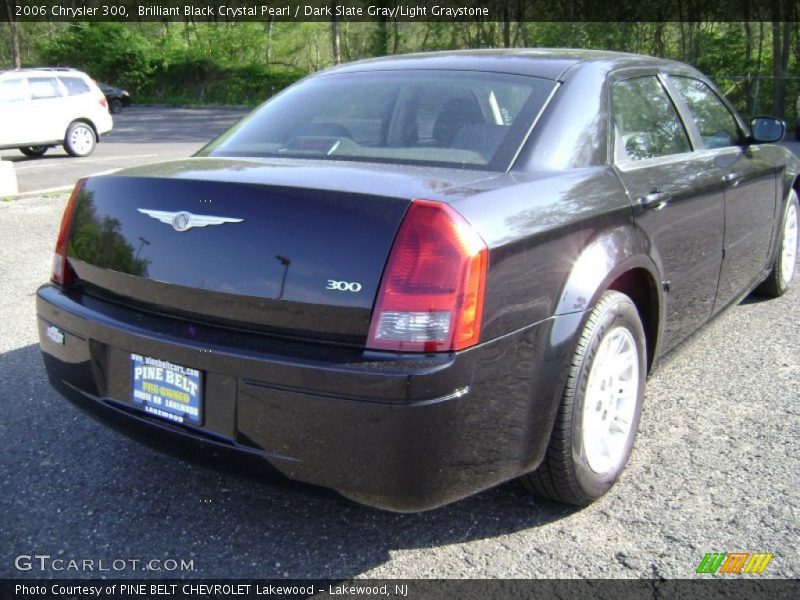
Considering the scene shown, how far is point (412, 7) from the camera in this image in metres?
37.3

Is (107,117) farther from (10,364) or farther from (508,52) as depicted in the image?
(508,52)

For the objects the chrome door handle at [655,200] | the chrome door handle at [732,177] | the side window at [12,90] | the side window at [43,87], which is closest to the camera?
the chrome door handle at [655,200]

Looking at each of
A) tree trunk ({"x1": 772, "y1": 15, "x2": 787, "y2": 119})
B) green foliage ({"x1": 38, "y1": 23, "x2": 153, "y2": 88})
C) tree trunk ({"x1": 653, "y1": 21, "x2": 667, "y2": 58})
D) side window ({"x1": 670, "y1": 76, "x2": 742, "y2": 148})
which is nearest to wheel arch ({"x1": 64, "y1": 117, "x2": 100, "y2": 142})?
side window ({"x1": 670, "y1": 76, "x2": 742, "y2": 148})

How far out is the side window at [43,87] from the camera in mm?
14922

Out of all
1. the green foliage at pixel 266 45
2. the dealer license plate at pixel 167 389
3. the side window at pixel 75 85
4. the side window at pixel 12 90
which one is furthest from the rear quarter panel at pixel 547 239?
the green foliage at pixel 266 45

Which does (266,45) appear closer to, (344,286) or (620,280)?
(620,280)

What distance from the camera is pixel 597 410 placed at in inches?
110

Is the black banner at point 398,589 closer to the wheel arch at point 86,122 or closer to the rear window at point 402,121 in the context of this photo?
the rear window at point 402,121

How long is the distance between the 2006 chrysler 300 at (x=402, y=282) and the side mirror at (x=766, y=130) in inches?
48.1

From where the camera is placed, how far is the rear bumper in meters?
2.12

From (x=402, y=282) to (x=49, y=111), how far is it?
585 inches

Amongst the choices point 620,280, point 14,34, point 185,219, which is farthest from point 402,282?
point 14,34

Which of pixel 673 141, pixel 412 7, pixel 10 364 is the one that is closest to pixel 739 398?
pixel 673 141

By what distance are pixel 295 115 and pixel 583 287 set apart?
142 centimetres
